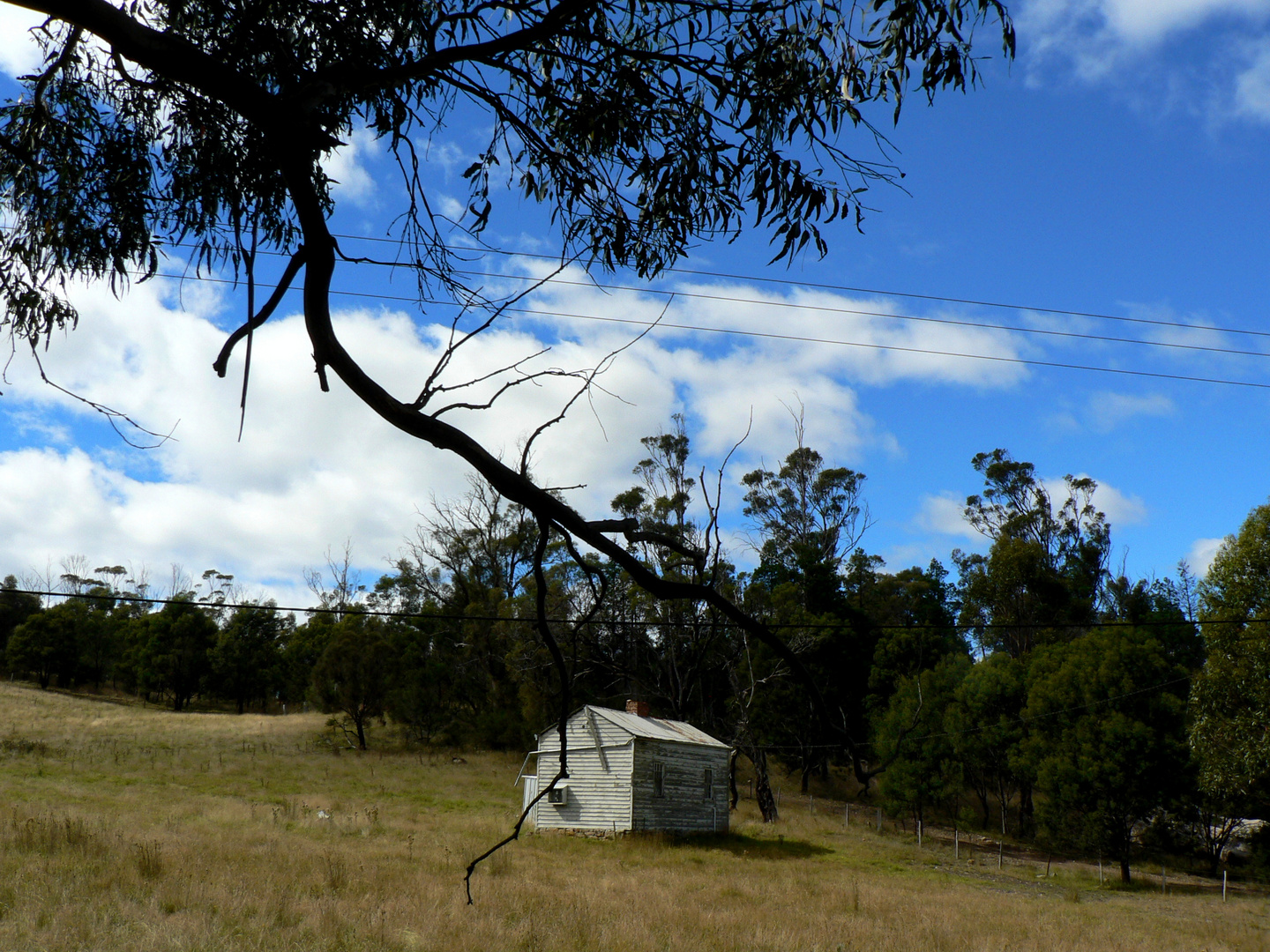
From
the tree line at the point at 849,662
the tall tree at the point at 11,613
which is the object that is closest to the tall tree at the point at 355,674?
the tree line at the point at 849,662

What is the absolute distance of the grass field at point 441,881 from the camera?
1068 centimetres

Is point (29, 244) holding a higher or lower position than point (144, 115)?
lower

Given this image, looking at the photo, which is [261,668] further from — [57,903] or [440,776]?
[57,903]

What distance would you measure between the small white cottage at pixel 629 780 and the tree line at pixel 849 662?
249 cm

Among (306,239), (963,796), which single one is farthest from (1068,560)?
(306,239)

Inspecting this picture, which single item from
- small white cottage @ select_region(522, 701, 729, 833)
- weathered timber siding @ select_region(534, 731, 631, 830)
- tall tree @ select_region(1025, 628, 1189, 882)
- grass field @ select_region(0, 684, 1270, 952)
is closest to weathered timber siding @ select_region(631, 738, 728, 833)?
small white cottage @ select_region(522, 701, 729, 833)

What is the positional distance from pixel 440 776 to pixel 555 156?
35884 mm

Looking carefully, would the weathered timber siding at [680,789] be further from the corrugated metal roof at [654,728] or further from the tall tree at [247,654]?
the tall tree at [247,654]

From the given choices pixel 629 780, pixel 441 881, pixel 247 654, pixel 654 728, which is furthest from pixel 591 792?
pixel 247 654

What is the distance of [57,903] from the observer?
10383mm

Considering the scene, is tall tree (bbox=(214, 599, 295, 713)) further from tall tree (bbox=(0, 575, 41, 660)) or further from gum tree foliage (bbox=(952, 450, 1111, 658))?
gum tree foliage (bbox=(952, 450, 1111, 658))

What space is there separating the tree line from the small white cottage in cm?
249

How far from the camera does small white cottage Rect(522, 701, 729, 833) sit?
26.1 metres

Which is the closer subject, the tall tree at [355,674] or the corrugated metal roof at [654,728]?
the corrugated metal roof at [654,728]
